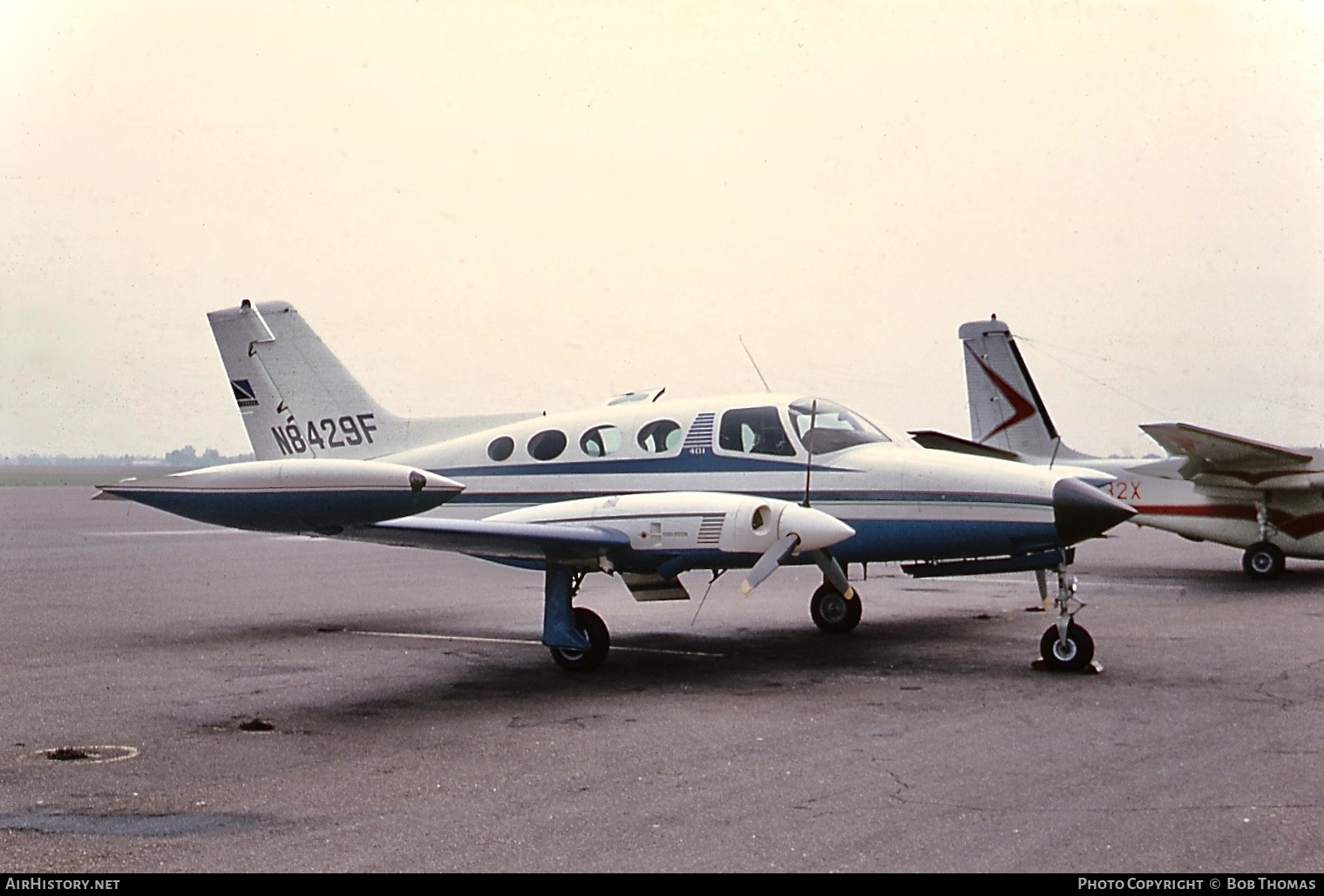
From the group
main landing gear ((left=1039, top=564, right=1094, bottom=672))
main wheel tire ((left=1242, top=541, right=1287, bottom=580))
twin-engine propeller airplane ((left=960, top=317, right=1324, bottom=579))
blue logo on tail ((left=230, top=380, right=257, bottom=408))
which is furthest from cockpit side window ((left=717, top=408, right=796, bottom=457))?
main wheel tire ((left=1242, top=541, right=1287, bottom=580))

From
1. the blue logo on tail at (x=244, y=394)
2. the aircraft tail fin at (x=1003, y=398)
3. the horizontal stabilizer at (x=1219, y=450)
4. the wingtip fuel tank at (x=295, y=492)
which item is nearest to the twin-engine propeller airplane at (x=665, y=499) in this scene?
the wingtip fuel tank at (x=295, y=492)

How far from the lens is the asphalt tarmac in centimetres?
→ 518

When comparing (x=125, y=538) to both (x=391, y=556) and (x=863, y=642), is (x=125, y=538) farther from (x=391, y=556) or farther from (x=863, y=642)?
(x=863, y=642)

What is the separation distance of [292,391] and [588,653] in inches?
252

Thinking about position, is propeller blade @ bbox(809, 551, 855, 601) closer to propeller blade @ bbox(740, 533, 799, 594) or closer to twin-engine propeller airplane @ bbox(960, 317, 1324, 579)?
propeller blade @ bbox(740, 533, 799, 594)

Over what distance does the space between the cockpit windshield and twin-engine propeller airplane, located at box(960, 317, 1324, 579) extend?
638cm

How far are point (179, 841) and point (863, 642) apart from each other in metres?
7.86

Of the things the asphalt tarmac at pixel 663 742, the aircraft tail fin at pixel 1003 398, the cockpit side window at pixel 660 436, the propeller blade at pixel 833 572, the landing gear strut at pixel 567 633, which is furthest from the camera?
the aircraft tail fin at pixel 1003 398

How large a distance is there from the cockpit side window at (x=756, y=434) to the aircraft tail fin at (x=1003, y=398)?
38.4 feet

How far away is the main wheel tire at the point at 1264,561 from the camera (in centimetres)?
1894

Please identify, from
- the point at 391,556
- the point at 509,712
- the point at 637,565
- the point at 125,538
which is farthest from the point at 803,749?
the point at 125,538

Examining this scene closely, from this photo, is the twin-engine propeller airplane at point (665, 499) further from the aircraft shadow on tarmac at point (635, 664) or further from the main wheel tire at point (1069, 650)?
the aircraft shadow on tarmac at point (635, 664)

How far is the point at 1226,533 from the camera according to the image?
19.9 meters

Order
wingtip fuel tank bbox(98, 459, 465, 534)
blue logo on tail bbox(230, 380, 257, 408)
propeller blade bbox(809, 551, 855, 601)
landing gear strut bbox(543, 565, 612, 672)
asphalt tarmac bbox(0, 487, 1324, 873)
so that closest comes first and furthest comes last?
asphalt tarmac bbox(0, 487, 1324, 873) → wingtip fuel tank bbox(98, 459, 465, 534) → landing gear strut bbox(543, 565, 612, 672) → propeller blade bbox(809, 551, 855, 601) → blue logo on tail bbox(230, 380, 257, 408)
